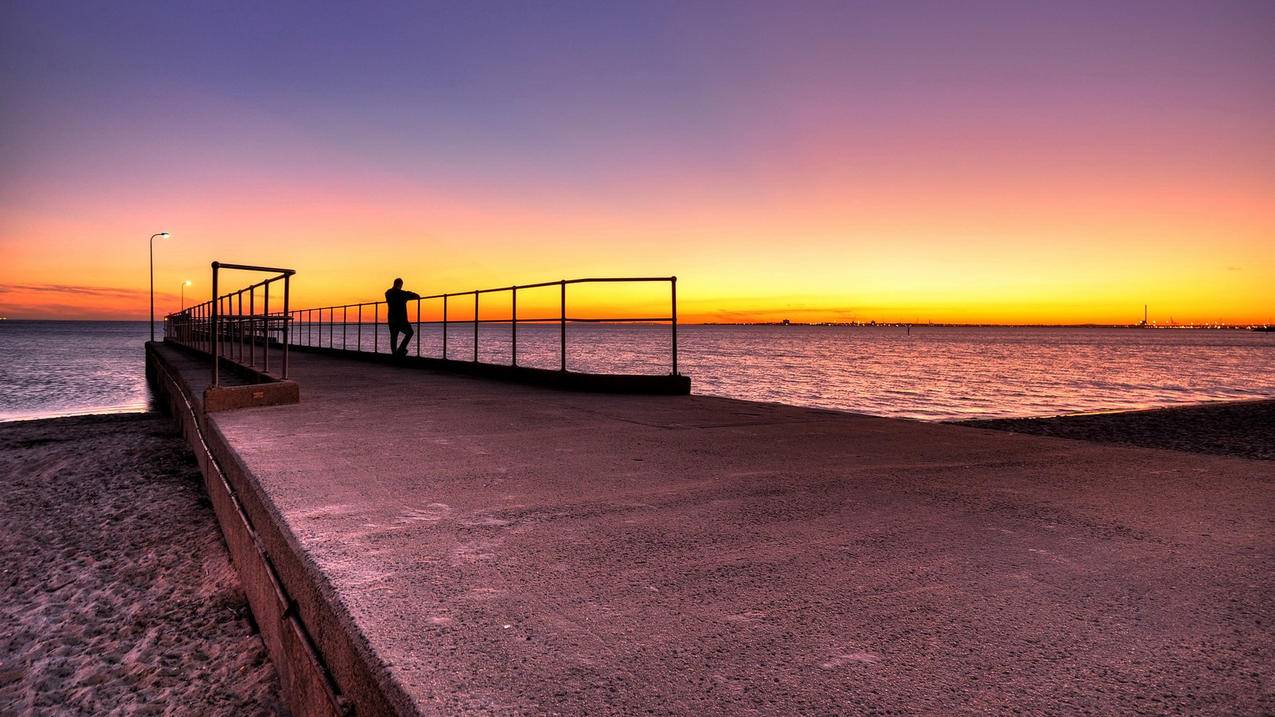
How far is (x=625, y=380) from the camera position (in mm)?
9219

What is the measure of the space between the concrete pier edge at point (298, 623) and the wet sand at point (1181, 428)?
6662mm

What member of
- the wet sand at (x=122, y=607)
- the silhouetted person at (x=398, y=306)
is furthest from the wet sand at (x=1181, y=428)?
the silhouetted person at (x=398, y=306)

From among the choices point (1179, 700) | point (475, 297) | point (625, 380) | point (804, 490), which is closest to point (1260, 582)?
point (1179, 700)

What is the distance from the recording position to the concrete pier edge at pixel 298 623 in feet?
6.15

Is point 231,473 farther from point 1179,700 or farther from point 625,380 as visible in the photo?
point 625,380

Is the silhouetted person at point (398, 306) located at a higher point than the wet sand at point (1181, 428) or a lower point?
higher

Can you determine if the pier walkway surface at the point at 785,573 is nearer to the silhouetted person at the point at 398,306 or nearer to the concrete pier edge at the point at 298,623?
the concrete pier edge at the point at 298,623

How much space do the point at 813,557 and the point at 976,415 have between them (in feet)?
39.8

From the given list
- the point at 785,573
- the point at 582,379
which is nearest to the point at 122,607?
the point at 785,573

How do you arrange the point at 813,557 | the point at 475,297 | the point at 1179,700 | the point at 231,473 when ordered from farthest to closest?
the point at 475,297 < the point at 231,473 < the point at 813,557 < the point at 1179,700

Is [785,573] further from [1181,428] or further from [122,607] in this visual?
[1181,428]

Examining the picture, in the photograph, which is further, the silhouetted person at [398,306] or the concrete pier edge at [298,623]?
the silhouetted person at [398,306]

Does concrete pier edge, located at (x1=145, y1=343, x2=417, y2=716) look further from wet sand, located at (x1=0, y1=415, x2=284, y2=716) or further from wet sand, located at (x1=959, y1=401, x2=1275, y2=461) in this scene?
wet sand, located at (x1=959, y1=401, x2=1275, y2=461)

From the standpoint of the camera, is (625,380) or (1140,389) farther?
(1140,389)
